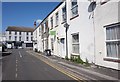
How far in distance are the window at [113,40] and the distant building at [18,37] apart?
296 ft

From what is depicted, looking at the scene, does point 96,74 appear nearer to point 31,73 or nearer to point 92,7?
point 31,73

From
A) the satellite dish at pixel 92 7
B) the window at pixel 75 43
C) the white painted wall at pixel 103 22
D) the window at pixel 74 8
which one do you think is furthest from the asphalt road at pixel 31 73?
the window at pixel 74 8

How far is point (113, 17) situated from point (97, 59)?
386cm

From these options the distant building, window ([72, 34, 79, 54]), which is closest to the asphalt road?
window ([72, 34, 79, 54])

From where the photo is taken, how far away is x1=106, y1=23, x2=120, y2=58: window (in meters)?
12.6

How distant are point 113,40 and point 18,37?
92.3 metres

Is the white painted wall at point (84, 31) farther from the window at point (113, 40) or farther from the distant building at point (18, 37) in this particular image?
the distant building at point (18, 37)

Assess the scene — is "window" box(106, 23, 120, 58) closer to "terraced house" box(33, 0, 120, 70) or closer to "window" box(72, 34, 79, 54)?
"terraced house" box(33, 0, 120, 70)

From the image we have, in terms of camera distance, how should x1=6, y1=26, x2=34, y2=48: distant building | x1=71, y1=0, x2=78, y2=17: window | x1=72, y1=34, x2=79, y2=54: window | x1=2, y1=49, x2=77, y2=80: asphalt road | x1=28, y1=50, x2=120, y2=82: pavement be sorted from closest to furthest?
x1=28, y1=50, x2=120, y2=82: pavement → x1=2, y1=49, x2=77, y2=80: asphalt road → x1=72, y1=34, x2=79, y2=54: window → x1=71, y1=0, x2=78, y2=17: window → x1=6, y1=26, x2=34, y2=48: distant building

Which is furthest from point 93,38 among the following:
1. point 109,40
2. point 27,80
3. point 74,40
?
point 27,80

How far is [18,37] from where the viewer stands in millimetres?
101938

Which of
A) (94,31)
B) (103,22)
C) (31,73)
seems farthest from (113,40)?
(31,73)

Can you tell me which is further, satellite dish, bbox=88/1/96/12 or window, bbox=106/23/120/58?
satellite dish, bbox=88/1/96/12

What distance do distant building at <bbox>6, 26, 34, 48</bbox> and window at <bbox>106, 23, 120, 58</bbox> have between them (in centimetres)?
9009
